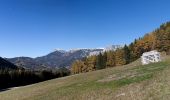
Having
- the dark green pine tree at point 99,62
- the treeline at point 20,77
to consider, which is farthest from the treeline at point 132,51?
the treeline at point 20,77

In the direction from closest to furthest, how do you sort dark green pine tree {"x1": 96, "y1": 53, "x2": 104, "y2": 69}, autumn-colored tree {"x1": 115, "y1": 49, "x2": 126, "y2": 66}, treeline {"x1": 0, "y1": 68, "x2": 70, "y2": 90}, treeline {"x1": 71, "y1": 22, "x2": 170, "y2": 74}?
treeline {"x1": 71, "y1": 22, "x2": 170, "y2": 74} < autumn-colored tree {"x1": 115, "y1": 49, "x2": 126, "y2": 66} < dark green pine tree {"x1": 96, "y1": 53, "x2": 104, "y2": 69} < treeline {"x1": 0, "y1": 68, "x2": 70, "y2": 90}

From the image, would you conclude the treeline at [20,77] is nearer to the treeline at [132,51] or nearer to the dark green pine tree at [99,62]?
the treeline at [132,51]

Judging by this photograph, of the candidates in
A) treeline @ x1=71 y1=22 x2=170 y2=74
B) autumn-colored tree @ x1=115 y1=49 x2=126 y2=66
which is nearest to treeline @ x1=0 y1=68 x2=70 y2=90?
treeline @ x1=71 y1=22 x2=170 y2=74

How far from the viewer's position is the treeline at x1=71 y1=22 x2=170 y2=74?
142625 millimetres

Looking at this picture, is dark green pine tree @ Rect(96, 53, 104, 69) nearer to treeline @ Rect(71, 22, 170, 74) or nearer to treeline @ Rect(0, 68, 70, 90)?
treeline @ Rect(71, 22, 170, 74)

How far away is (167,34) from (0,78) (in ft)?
310

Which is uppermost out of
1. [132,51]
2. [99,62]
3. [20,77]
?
[132,51]

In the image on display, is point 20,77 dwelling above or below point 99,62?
below

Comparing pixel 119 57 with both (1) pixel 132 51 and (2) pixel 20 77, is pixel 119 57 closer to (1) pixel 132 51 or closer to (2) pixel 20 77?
(1) pixel 132 51

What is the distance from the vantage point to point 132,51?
159 m

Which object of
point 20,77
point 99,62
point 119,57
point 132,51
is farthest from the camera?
point 20,77

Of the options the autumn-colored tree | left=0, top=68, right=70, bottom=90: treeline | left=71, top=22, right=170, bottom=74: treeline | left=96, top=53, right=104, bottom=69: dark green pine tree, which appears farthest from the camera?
left=0, top=68, right=70, bottom=90: treeline

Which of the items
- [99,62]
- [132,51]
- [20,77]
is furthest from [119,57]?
[20,77]

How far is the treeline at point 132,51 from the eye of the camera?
143m
